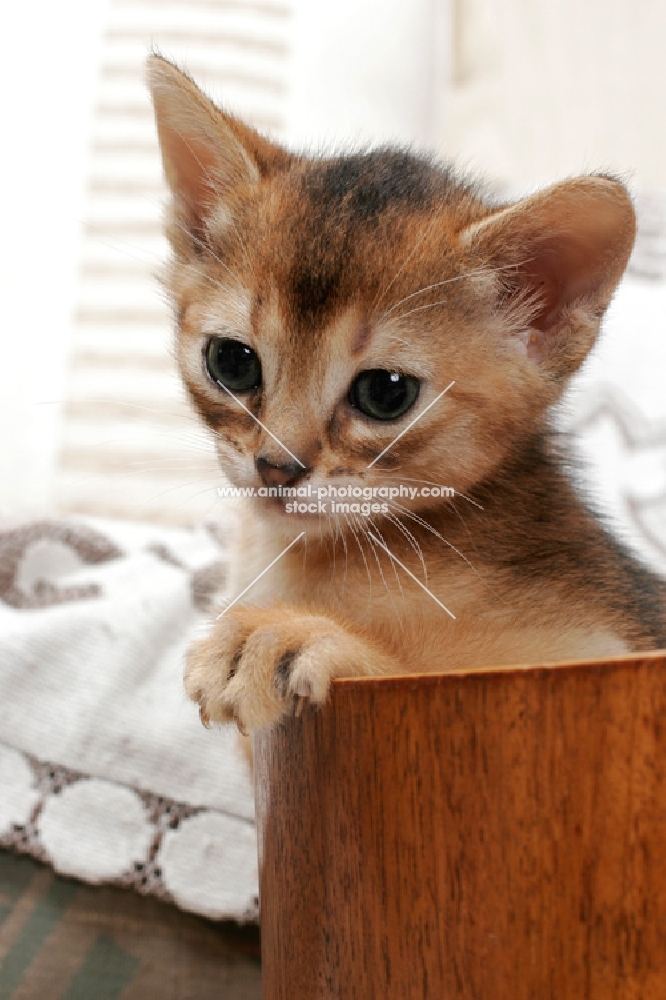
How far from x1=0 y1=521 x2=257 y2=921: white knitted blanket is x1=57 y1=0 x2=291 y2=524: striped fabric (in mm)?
720

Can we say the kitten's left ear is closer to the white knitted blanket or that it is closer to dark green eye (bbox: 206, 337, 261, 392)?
dark green eye (bbox: 206, 337, 261, 392)

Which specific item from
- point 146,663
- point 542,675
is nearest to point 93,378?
point 146,663

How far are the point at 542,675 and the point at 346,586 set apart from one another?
352mm

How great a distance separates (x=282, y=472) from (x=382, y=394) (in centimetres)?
10

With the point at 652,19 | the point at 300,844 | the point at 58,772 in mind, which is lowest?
the point at 58,772

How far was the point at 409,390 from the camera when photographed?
0.71m

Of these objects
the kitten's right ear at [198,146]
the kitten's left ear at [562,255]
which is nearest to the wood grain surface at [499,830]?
A: the kitten's left ear at [562,255]

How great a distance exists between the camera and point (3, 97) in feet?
6.15

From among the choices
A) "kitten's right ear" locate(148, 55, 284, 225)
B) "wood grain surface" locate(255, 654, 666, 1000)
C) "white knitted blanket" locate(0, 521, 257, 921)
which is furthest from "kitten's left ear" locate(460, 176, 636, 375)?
"white knitted blanket" locate(0, 521, 257, 921)

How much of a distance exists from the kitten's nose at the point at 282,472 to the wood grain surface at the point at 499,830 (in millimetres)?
233

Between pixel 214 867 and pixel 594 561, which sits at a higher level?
pixel 594 561

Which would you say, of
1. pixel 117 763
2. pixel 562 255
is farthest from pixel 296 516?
pixel 117 763

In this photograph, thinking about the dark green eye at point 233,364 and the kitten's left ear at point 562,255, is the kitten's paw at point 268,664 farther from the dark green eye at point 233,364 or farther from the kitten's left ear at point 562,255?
the kitten's left ear at point 562,255

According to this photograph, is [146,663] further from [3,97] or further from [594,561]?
[3,97]
